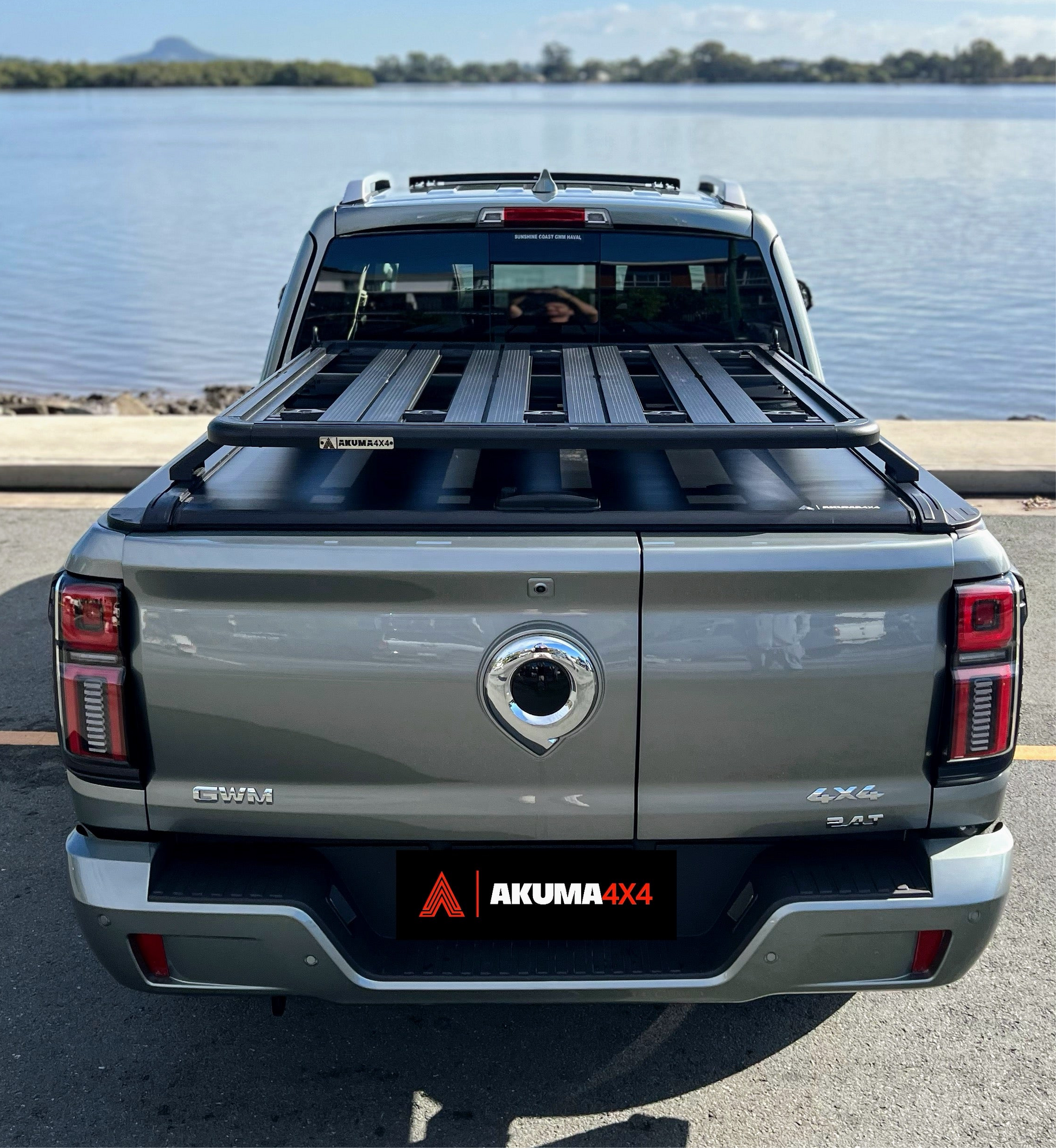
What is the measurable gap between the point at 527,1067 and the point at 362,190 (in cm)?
329

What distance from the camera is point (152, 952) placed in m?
2.92

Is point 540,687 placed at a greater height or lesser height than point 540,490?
lesser

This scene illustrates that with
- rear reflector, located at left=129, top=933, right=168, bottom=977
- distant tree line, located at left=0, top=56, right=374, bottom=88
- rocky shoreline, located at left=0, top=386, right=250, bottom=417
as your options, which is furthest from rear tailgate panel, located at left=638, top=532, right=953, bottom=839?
distant tree line, located at left=0, top=56, right=374, bottom=88

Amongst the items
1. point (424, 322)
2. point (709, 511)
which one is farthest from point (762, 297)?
point (709, 511)

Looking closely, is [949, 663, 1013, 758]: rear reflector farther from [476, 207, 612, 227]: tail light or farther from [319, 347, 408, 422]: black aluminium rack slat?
[476, 207, 612, 227]: tail light

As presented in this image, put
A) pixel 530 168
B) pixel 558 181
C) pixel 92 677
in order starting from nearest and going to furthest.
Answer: pixel 92 677 < pixel 558 181 < pixel 530 168

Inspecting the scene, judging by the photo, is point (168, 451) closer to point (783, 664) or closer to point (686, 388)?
point (686, 388)

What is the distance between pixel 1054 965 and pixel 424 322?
9.78 ft

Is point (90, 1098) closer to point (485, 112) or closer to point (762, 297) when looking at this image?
point (762, 297)

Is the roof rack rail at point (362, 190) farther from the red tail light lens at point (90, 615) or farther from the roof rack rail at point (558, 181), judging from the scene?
the red tail light lens at point (90, 615)

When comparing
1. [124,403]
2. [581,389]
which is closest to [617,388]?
[581,389]

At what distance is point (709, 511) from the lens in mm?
2822

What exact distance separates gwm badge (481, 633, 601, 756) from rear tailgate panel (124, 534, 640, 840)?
3 centimetres

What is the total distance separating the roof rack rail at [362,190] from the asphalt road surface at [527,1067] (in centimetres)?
279
